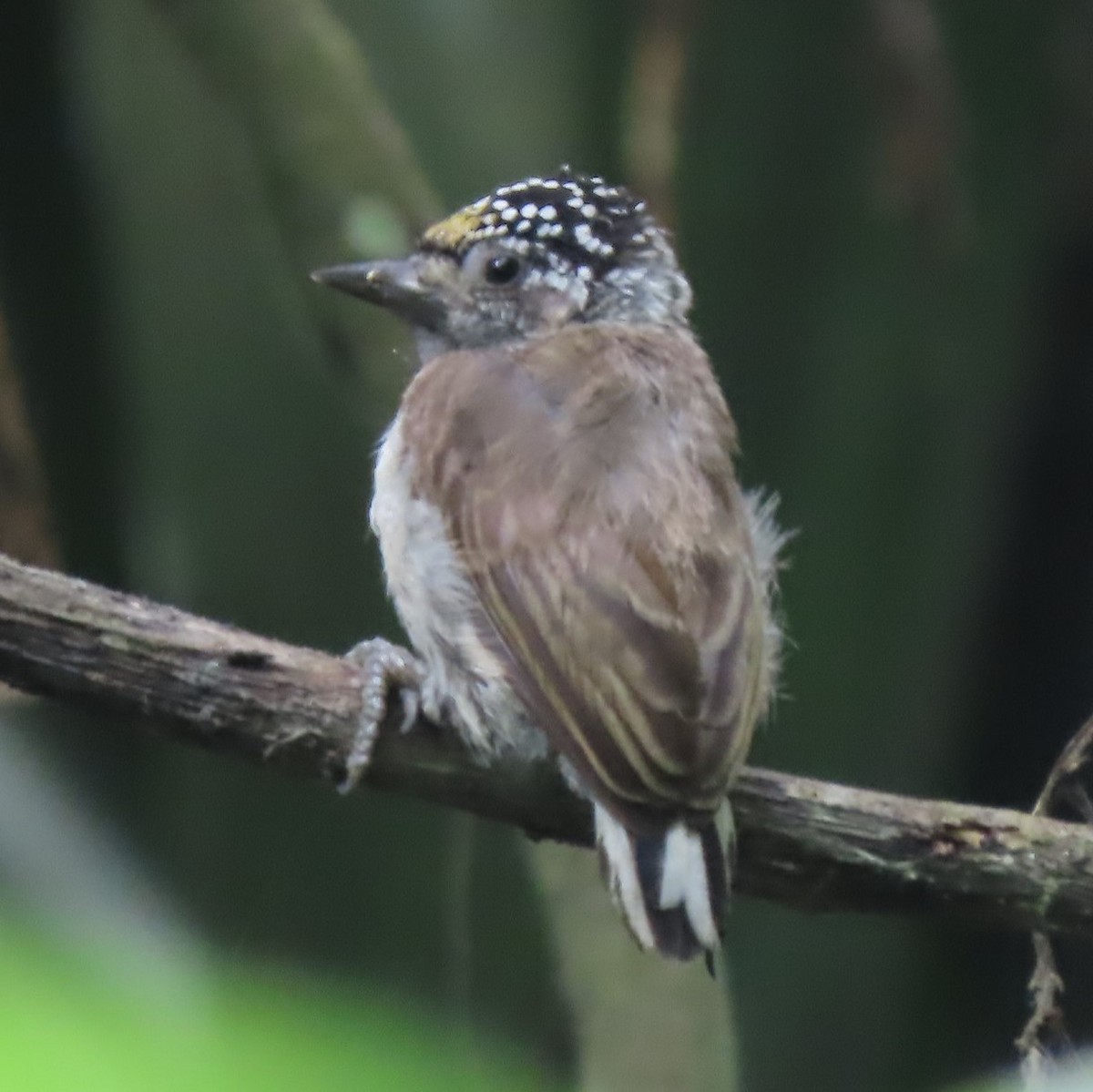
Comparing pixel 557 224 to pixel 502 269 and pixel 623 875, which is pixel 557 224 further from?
pixel 623 875

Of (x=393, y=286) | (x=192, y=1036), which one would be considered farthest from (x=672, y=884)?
(x=393, y=286)

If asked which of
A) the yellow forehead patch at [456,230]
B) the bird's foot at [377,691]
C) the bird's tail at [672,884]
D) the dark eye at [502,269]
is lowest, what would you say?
the bird's tail at [672,884]

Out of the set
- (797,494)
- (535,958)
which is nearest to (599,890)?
(535,958)

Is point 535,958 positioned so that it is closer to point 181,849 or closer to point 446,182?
point 181,849

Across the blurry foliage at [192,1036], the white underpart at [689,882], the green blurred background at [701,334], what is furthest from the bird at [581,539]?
the blurry foliage at [192,1036]

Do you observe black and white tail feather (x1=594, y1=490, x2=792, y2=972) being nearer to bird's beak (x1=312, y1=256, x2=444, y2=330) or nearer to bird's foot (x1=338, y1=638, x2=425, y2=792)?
bird's foot (x1=338, y1=638, x2=425, y2=792)

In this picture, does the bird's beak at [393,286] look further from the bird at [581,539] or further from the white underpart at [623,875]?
the white underpart at [623,875]
